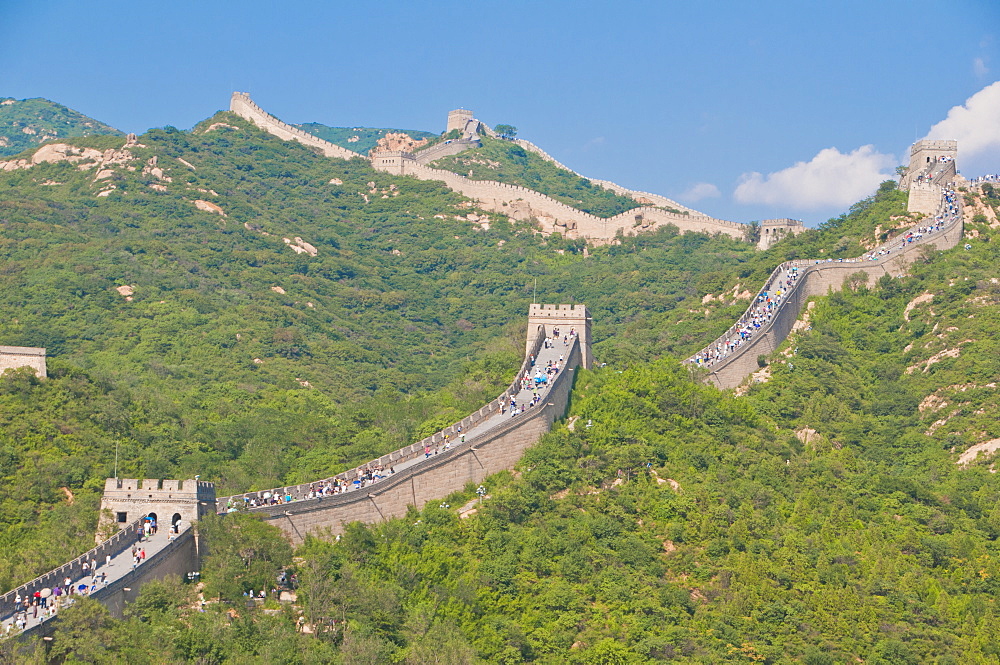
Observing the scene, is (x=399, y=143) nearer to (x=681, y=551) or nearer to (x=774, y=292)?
(x=774, y=292)

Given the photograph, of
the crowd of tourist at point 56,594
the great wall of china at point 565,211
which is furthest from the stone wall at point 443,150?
the crowd of tourist at point 56,594

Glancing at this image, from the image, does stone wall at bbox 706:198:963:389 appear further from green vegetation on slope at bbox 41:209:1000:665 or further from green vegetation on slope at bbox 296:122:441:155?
green vegetation on slope at bbox 296:122:441:155

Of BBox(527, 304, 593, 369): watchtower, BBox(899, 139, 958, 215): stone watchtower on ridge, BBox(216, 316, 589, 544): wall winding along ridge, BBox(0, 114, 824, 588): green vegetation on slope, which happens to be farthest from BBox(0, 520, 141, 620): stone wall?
BBox(899, 139, 958, 215): stone watchtower on ridge

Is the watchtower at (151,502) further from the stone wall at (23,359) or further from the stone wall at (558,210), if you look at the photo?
the stone wall at (558,210)

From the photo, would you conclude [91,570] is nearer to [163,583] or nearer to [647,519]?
[163,583]

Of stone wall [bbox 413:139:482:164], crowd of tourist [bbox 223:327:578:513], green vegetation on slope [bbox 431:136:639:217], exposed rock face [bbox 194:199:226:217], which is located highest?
stone wall [bbox 413:139:482:164]

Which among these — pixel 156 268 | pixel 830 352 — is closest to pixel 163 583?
pixel 830 352
